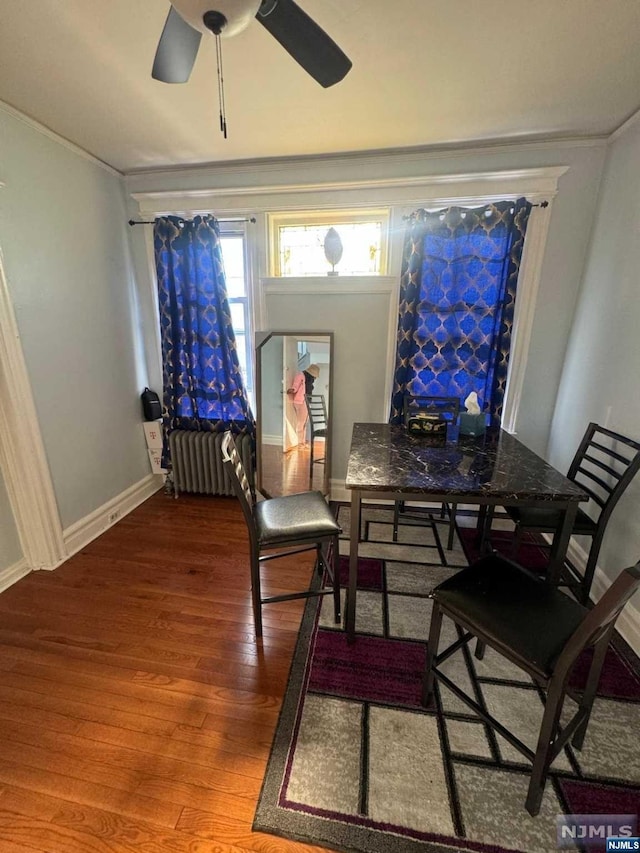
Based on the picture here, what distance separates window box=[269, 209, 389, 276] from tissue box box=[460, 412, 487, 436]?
129 cm

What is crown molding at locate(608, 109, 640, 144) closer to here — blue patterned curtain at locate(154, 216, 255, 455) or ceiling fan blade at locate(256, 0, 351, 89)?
ceiling fan blade at locate(256, 0, 351, 89)

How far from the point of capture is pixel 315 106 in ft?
6.17

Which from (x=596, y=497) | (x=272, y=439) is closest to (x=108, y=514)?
(x=272, y=439)

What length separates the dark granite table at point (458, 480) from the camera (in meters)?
1.46

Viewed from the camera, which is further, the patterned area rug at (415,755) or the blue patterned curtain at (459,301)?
the blue patterned curtain at (459,301)

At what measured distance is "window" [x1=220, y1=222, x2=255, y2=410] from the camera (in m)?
2.83

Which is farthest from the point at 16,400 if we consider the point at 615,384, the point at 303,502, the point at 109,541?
the point at 615,384

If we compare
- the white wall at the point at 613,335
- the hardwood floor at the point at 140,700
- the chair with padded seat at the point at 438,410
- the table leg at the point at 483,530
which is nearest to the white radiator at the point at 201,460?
the hardwood floor at the point at 140,700

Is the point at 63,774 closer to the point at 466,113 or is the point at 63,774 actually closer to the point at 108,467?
the point at 108,467

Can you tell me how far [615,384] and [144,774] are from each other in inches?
109

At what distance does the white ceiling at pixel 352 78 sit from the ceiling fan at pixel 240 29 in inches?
10.1

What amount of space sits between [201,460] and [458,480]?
7.10 ft

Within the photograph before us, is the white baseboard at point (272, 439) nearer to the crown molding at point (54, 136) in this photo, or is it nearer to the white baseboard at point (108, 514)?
the white baseboard at point (108, 514)

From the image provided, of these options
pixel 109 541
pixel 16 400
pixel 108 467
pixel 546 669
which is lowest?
pixel 109 541
